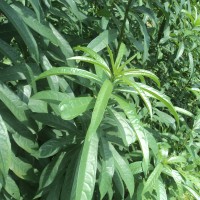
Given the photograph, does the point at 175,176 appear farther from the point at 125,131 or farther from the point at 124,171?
the point at 125,131

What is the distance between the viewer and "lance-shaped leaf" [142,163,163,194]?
1.83 m

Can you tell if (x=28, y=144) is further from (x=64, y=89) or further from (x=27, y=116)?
(x=64, y=89)

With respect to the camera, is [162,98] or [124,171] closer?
[162,98]

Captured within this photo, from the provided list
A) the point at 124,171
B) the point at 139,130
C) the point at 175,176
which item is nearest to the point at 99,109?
the point at 139,130

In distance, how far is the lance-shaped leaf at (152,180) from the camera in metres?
1.83

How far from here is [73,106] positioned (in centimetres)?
129

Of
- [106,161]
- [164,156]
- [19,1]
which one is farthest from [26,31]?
[164,156]

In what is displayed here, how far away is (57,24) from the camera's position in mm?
2088

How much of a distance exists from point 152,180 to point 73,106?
0.84 meters

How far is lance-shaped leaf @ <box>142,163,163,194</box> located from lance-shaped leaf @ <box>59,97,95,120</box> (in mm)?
698

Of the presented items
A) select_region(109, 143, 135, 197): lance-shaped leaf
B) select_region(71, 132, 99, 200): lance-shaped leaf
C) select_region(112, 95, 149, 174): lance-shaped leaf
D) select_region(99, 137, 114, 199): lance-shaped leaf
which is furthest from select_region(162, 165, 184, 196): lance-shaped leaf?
select_region(71, 132, 99, 200): lance-shaped leaf

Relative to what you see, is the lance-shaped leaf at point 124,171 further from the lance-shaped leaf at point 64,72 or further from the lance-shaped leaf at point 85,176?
the lance-shaped leaf at point 64,72

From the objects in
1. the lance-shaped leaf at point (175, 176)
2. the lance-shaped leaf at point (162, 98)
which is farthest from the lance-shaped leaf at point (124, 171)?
the lance-shaped leaf at point (175, 176)

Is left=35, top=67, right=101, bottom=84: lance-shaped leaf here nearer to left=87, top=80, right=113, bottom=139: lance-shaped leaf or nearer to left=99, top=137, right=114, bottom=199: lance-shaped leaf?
left=87, top=80, right=113, bottom=139: lance-shaped leaf
